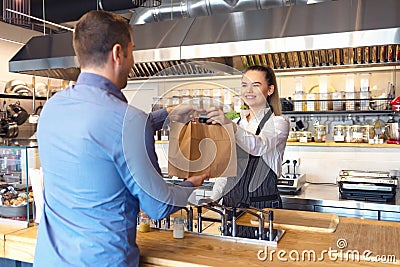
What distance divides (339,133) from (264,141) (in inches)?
90.6

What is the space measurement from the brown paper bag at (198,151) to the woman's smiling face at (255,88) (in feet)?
0.66

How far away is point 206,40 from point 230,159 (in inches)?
54.5

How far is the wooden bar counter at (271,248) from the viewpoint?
1326mm

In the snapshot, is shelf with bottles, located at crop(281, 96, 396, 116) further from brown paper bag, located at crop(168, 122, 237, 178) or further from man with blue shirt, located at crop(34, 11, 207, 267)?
man with blue shirt, located at crop(34, 11, 207, 267)

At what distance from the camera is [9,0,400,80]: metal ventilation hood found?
7.02 ft

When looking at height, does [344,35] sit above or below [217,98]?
above

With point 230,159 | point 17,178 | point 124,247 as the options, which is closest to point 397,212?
point 230,159

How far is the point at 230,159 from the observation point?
1.34m

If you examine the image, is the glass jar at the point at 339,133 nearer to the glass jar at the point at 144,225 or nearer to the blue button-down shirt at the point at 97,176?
the glass jar at the point at 144,225

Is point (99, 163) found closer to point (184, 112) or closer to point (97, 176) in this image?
point (97, 176)

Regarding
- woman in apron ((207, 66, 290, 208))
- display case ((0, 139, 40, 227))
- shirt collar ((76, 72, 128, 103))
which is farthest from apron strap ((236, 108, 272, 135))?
display case ((0, 139, 40, 227))

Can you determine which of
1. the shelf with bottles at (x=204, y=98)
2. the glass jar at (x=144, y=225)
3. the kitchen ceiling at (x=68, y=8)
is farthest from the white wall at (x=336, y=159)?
the shelf with bottles at (x=204, y=98)

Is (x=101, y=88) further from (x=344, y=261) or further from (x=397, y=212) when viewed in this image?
(x=397, y=212)

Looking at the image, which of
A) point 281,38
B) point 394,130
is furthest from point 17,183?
point 394,130
